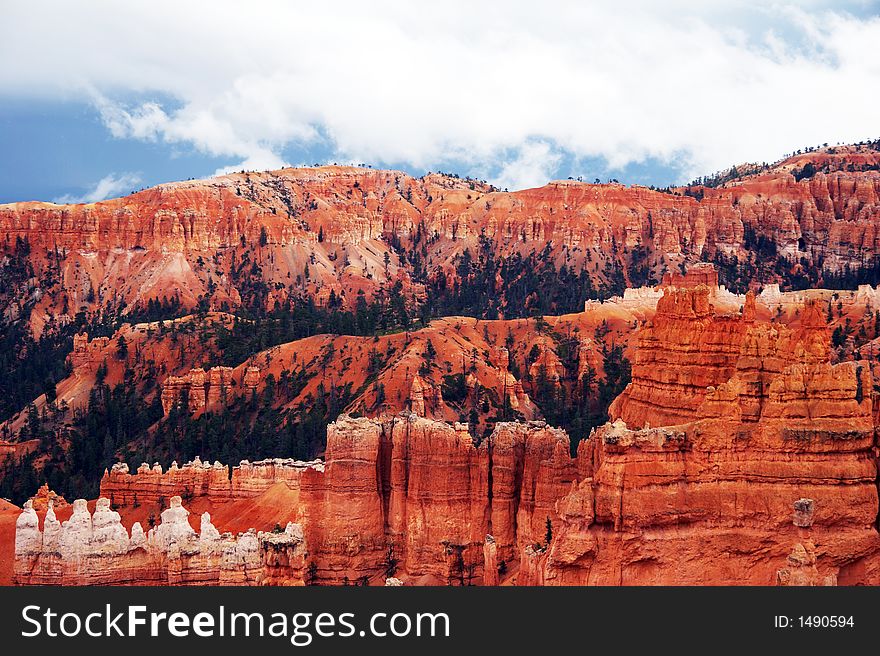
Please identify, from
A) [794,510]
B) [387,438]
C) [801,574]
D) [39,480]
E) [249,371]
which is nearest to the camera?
[801,574]

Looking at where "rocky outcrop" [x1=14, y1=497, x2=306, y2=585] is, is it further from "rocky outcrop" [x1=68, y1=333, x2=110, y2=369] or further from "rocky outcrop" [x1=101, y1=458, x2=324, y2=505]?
"rocky outcrop" [x1=68, y1=333, x2=110, y2=369]

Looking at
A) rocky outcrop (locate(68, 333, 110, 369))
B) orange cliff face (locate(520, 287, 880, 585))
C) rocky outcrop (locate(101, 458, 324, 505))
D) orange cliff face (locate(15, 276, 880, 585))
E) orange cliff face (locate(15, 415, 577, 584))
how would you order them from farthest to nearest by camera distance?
rocky outcrop (locate(68, 333, 110, 369)) → rocky outcrop (locate(101, 458, 324, 505)) → orange cliff face (locate(15, 415, 577, 584)) → orange cliff face (locate(15, 276, 880, 585)) → orange cliff face (locate(520, 287, 880, 585))

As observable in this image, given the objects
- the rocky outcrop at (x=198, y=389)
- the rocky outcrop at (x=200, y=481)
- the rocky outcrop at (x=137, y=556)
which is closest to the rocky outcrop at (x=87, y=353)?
the rocky outcrop at (x=198, y=389)

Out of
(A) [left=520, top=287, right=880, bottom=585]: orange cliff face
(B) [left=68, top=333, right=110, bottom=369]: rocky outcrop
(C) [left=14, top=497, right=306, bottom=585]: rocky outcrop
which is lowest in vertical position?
(C) [left=14, top=497, right=306, bottom=585]: rocky outcrop

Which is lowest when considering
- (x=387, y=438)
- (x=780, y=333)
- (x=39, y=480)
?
(x=39, y=480)

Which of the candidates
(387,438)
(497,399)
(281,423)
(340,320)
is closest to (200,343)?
(340,320)

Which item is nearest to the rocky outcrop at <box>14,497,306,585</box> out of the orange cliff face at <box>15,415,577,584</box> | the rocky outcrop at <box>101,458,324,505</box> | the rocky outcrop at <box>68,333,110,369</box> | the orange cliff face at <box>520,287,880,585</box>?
the orange cliff face at <box>15,415,577,584</box>

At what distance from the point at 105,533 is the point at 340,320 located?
10996 cm

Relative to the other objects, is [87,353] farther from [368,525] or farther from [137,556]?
[137,556]

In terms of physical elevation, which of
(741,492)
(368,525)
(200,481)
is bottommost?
(368,525)

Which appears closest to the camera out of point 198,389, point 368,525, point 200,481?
point 368,525

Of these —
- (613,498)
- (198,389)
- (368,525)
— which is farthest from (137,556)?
(198,389)

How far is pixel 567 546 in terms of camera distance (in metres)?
42.4

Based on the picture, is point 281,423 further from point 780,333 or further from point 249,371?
point 780,333
